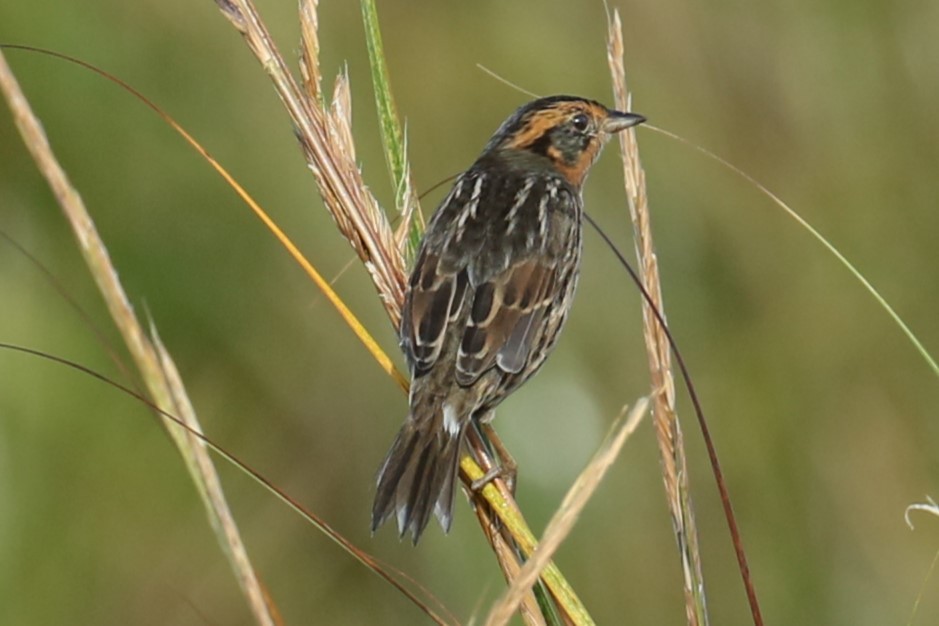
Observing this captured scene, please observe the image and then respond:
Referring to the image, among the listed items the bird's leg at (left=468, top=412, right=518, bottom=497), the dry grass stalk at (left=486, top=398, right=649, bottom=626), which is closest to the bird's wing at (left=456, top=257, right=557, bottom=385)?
the bird's leg at (left=468, top=412, right=518, bottom=497)

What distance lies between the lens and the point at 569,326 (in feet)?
14.2

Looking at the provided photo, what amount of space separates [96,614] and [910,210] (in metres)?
2.72

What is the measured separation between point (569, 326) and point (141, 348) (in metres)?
2.96

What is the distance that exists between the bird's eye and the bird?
24 mm

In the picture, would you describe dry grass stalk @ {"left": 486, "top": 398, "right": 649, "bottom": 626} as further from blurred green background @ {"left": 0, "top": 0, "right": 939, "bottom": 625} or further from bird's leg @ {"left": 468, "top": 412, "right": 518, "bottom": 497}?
blurred green background @ {"left": 0, "top": 0, "right": 939, "bottom": 625}

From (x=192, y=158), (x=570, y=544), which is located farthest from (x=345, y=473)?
(x=192, y=158)

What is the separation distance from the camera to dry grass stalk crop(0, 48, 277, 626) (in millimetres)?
1397

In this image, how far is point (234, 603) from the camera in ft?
13.7

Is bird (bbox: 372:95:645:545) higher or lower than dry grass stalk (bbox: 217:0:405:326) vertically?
lower

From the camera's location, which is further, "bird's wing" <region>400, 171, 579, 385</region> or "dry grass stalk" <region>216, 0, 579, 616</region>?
"bird's wing" <region>400, 171, 579, 385</region>

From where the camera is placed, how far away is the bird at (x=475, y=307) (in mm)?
2764

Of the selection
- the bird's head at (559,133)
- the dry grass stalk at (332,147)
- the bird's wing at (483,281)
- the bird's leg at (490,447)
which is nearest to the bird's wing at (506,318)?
the bird's wing at (483,281)

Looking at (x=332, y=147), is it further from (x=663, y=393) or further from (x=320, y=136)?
(x=663, y=393)

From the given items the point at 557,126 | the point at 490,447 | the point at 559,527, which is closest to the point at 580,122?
the point at 557,126
